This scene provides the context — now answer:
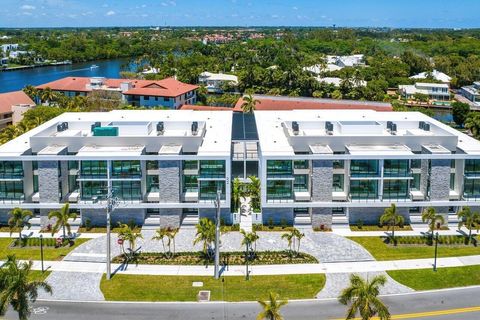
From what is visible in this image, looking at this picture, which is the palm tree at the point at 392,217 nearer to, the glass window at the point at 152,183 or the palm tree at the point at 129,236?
the glass window at the point at 152,183

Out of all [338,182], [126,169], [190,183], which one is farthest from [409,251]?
[126,169]

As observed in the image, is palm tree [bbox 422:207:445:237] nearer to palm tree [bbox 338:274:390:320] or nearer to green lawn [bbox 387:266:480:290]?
green lawn [bbox 387:266:480:290]

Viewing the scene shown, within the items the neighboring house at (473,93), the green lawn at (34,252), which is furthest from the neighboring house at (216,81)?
the green lawn at (34,252)

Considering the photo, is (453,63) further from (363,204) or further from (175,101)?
(363,204)

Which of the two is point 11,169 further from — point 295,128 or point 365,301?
point 365,301

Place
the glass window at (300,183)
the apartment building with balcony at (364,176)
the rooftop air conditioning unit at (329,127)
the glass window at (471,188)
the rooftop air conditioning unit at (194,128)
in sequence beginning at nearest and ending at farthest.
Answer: the apartment building with balcony at (364,176)
the glass window at (471,188)
the glass window at (300,183)
the rooftop air conditioning unit at (194,128)
the rooftop air conditioning unit at (329,127)

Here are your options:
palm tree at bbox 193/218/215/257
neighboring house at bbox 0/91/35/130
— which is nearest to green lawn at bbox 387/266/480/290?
palm tree at bbox 193/218/215/257
